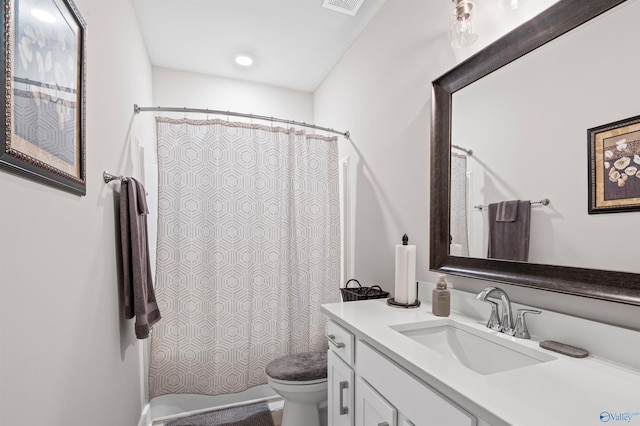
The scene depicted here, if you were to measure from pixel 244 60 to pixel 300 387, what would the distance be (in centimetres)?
244

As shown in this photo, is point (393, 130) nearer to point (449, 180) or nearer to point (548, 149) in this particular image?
point (449, 180)

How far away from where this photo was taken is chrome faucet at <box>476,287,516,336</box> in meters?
1.08

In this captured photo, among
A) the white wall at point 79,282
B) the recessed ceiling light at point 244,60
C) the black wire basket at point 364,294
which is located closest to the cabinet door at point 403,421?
the black wire basket at point 364,294

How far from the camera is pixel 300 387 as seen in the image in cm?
169

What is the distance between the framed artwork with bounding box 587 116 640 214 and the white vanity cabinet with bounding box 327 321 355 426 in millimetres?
945

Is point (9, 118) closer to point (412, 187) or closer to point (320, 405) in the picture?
point (412, 187)

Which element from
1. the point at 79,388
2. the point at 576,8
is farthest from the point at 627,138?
the point at 79,388

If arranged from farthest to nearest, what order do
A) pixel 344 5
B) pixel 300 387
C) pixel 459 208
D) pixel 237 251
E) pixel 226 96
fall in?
pixel 226 96 < pixel 237 251 < pixel 344 5 < pixel 300 387 < pixel 459 208

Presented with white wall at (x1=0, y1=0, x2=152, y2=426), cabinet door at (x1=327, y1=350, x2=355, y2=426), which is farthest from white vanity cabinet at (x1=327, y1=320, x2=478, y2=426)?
white wall at (x1=0, y1=0, x2=152, y2=426)

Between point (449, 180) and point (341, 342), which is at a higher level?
point (449, 180)

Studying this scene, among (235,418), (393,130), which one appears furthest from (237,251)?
(393,130)

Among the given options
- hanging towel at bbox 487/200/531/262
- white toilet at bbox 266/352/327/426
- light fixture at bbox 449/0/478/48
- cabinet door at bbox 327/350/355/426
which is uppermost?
light fixture at bbox 449/0/478/48

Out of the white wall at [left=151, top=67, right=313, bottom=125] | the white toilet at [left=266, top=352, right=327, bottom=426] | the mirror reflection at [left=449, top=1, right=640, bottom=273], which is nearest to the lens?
the mirror reflection at [left=449, top=1, right=640, bottom=273]

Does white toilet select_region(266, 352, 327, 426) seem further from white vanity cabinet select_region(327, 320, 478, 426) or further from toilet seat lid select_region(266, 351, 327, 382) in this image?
white vanity cabinet select_region(327, 320, 478, 426)
